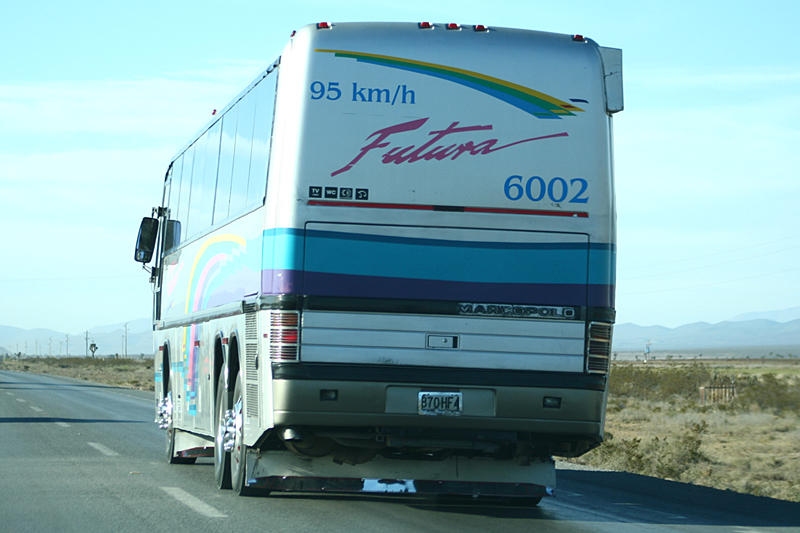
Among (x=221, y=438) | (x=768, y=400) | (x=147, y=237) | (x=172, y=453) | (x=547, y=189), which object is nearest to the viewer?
(x=547, y=189)

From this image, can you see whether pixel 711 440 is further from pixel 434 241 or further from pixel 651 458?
pixel 434 241

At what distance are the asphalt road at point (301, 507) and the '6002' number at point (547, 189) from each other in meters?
2.73

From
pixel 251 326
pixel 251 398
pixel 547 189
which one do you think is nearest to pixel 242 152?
pixel 251 326

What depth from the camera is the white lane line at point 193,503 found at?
10516 mm

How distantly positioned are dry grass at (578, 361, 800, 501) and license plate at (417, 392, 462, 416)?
8.54 m

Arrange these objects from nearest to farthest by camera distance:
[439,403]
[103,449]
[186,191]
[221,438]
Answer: [439,403]
[221,438]
[186,191]
[103,449]

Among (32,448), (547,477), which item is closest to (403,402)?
(547,477)

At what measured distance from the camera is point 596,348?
10.1m

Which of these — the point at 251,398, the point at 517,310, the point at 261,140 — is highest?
the point at 261,140

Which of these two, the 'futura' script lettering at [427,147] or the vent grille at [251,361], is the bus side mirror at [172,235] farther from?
the 'futura' script lettering at [427,147]

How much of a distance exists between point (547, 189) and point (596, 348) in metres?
1.37

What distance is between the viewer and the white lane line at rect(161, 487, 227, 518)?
10.5 meters

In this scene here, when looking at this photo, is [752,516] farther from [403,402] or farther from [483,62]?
[483,62]

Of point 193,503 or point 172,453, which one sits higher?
point 172,453
